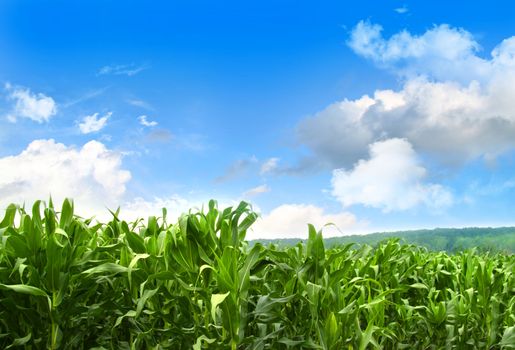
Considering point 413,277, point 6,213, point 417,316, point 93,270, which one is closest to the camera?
point 93,270

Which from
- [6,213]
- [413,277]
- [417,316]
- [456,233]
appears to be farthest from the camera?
[456,233]

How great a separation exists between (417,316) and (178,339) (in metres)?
2.37

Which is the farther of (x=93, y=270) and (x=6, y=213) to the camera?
(x=6, y=213)

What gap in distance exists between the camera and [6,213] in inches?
140

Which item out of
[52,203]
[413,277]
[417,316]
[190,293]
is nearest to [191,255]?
[190,293]

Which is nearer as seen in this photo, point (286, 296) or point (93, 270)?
point (93, 270)

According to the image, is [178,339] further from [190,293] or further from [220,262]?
[220,262]

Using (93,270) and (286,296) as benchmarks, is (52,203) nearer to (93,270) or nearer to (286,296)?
(93,270)

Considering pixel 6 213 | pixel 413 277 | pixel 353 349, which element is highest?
pixel 6 213

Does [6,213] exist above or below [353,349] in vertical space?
above

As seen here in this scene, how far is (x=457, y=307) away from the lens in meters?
4.91

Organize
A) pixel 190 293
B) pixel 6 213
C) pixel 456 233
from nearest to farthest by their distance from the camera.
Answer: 1. pixel 190 293
2. pixel 6 213
3. pixel 456 233

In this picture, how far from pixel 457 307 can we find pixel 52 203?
11.3ft

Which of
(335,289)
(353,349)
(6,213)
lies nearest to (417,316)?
(353,349)
